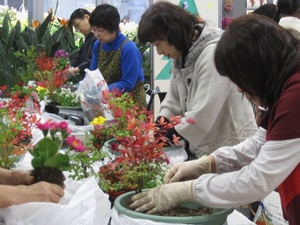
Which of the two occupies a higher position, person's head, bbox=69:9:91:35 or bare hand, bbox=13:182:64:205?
person's head, bbox=69:9:91:35

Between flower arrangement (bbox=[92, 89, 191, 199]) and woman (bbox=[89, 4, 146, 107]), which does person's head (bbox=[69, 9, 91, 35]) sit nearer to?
woman (bbox=[89, 4, 146, 107])

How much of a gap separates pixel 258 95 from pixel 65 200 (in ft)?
1.91

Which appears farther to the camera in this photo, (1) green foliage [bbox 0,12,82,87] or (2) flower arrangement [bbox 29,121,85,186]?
(1) green foliage [bbox 0,12,82,87]

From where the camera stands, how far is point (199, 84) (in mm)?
→ 1993

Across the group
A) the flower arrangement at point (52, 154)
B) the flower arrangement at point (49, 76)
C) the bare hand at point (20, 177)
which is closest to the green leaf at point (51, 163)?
the flower arrangement at point (52, 154)

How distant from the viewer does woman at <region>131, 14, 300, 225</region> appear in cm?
120

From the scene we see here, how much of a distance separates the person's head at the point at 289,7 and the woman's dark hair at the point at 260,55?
2027 millimetres

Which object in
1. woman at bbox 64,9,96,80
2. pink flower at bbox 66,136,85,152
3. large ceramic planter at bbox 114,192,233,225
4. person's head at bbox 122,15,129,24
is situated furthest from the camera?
person's head at bbox 122,15,129,24

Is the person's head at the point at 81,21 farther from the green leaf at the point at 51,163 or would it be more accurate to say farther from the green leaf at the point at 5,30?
the green leaf at the point at 51,163

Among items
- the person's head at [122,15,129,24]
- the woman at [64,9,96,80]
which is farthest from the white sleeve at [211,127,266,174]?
the person's head at [122,15,129,24]

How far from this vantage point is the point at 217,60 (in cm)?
129

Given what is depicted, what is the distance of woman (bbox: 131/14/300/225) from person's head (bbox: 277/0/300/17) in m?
2.02

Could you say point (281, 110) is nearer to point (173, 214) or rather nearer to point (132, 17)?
point (173, 214)

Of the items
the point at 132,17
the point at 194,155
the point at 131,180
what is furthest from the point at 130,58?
the point at 132,17
